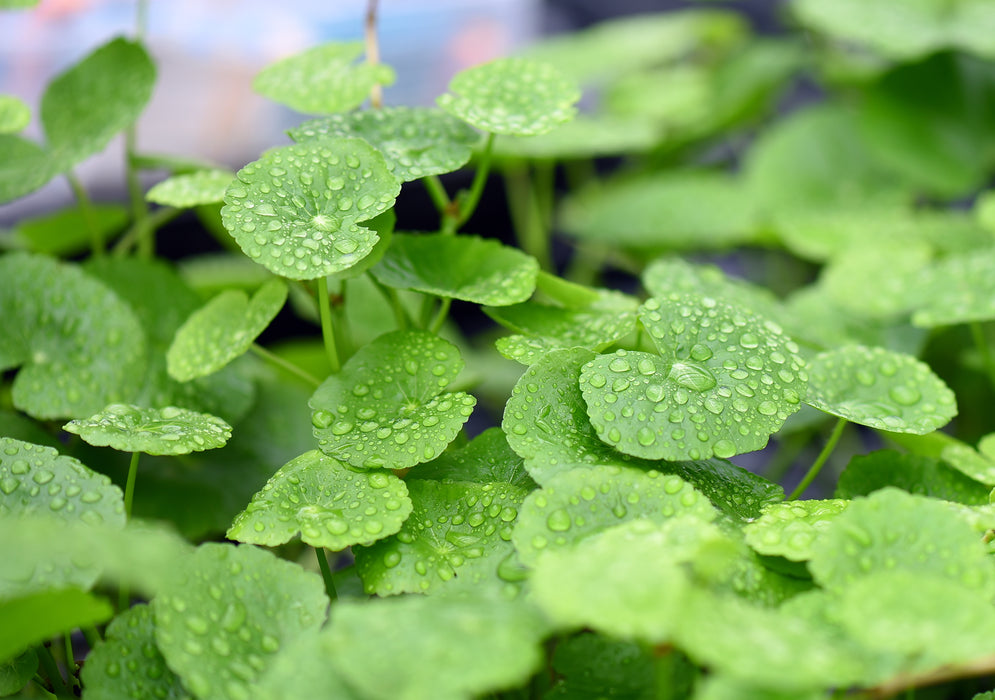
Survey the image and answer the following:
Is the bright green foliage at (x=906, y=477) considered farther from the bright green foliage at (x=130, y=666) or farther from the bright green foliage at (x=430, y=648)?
the bright green foliage at (x=130, y=666)

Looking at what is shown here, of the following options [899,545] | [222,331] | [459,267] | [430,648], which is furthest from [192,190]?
[899,545]

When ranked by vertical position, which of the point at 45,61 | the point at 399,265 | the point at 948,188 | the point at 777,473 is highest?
the point at 399,265

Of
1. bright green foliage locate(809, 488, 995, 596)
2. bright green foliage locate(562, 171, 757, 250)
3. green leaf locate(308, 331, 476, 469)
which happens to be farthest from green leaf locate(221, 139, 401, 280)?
bright green foliage locate(562, 171, 757, 250)

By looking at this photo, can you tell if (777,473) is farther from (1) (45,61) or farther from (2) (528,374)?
(1) (45,61)

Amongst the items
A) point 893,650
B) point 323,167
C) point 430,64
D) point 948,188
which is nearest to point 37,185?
point 323,167

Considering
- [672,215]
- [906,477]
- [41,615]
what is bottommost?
[672,215]

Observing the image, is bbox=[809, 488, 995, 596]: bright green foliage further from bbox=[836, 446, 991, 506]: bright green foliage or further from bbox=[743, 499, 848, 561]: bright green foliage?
bbox=[836, 446, 991, 506]: bright green foliage

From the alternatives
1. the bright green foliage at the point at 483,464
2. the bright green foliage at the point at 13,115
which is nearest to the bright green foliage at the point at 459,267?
the bright green foliage at the point at 483,464

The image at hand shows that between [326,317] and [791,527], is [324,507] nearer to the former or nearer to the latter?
[326,317]
